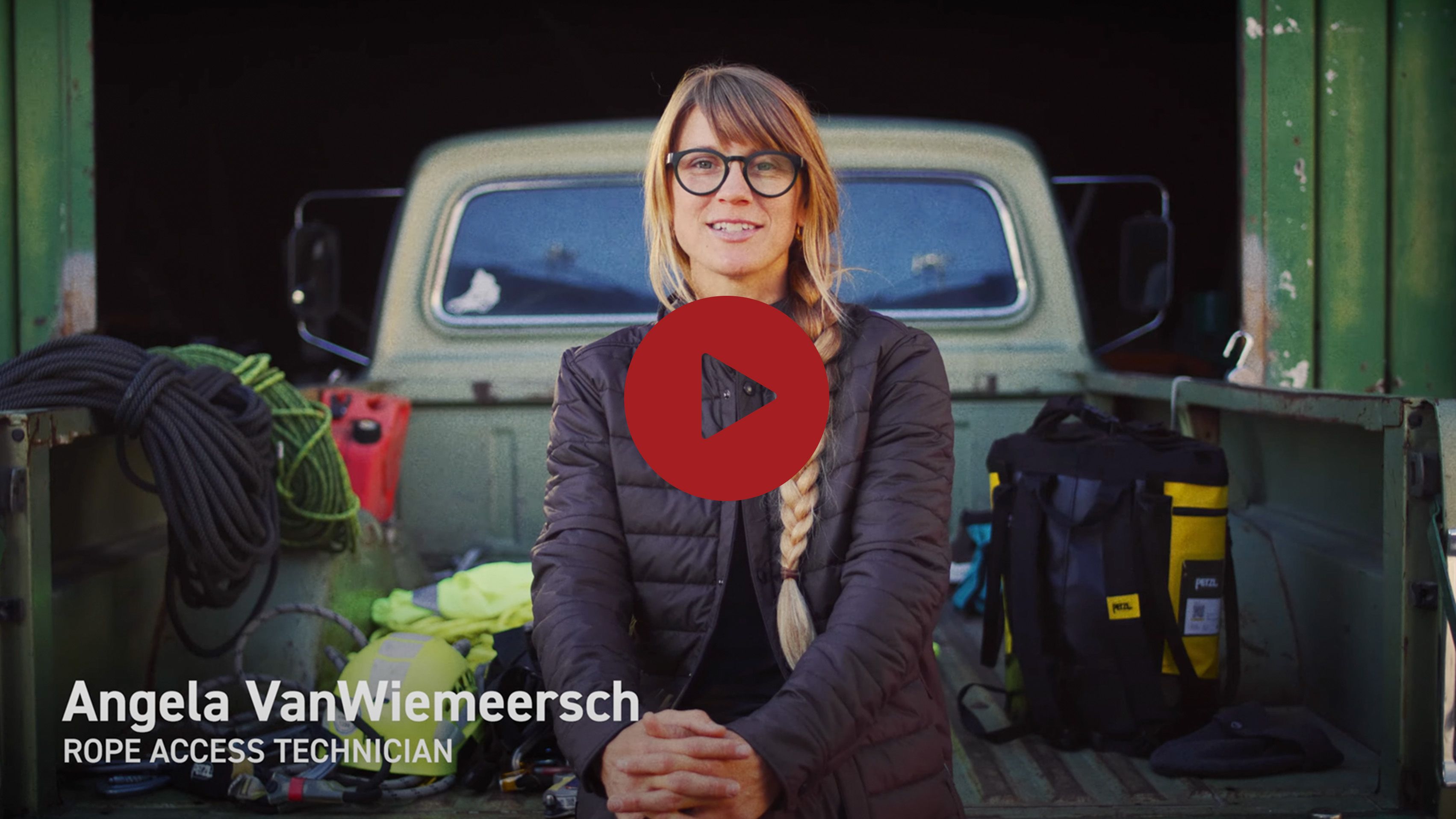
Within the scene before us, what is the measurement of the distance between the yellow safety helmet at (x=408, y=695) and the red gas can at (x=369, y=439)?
87 centimetres

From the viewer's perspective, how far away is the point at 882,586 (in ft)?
5.03

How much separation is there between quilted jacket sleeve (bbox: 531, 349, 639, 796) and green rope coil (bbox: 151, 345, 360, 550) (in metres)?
1.23

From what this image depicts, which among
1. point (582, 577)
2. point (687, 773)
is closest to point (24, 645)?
point (582, 577)

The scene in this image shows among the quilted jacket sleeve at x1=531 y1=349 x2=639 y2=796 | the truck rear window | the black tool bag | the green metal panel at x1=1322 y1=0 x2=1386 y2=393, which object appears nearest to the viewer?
the quilted jacket sleeve at x1=531 y1=349 x2=639 y2=796

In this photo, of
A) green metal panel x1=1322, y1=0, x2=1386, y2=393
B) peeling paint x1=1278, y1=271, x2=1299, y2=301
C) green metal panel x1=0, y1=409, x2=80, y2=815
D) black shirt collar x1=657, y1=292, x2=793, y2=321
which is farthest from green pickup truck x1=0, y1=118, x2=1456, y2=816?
green metal panel x1=1322, y1=0, x2=1386, y2=393

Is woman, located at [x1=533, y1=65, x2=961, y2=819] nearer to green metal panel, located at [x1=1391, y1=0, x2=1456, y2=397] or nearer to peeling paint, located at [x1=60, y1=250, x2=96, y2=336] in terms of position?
peeling paint, located at [x1=60, y1=250, x2=96, y2=336]

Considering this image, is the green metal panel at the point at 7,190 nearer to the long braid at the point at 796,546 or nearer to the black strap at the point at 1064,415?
the long braid at the point at 796,546

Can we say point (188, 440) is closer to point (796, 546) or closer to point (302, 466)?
point (302, 466)

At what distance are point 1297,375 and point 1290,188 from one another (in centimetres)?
54

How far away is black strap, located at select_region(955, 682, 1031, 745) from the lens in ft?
7.83

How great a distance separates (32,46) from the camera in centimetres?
320

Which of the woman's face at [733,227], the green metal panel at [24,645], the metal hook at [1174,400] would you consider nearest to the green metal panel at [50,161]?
the green metal panel at [24,645]

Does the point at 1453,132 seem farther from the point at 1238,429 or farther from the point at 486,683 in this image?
the point at 486,683

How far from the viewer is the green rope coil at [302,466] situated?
107 inches
